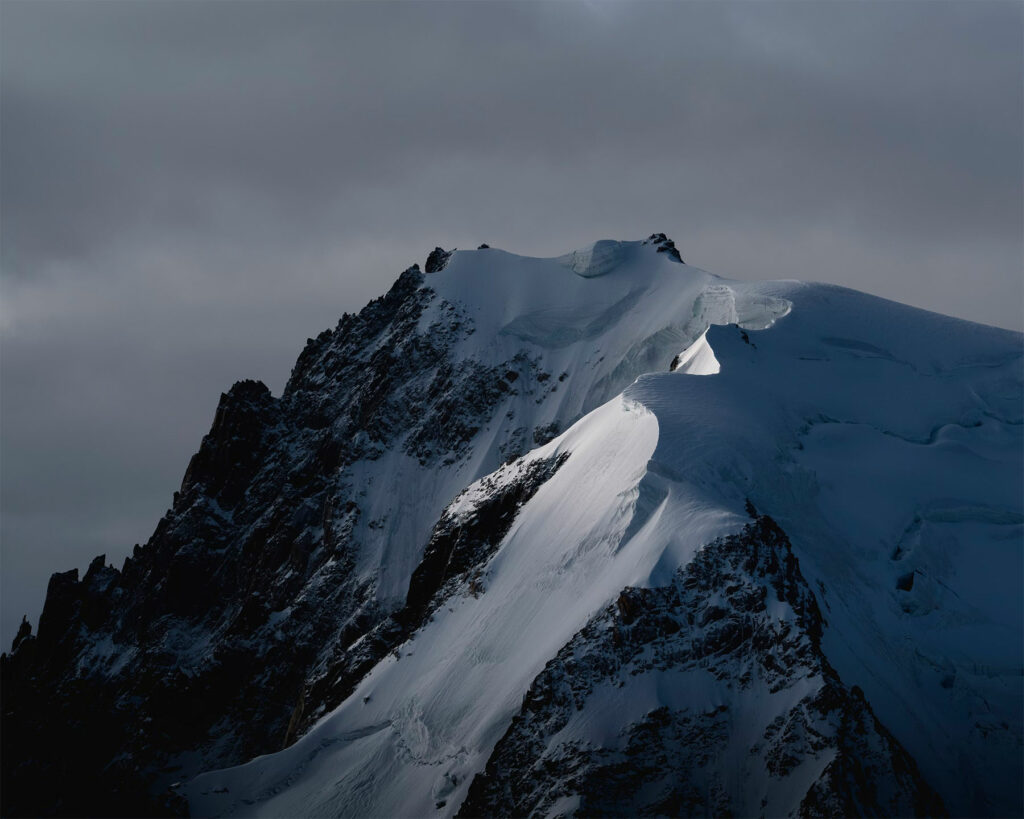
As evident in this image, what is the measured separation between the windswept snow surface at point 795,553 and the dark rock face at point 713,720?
1.69 metres

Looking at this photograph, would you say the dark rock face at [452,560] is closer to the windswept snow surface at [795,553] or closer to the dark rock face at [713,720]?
the windswept snow surface at [795,553]

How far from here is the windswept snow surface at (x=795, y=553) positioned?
456 ft

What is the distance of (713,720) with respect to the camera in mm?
127688

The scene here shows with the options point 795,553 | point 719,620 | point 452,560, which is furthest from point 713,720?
point 452,560

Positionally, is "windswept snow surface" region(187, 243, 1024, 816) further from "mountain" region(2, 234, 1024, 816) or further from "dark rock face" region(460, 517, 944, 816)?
"dark rock face" region(460, 517, 944, 816)

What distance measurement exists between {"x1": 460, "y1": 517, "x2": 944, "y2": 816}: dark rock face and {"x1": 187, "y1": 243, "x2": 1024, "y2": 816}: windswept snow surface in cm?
169

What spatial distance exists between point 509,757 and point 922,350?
231 feet

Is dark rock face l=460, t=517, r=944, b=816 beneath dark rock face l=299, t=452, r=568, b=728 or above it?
beneath

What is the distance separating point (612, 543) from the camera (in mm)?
145500

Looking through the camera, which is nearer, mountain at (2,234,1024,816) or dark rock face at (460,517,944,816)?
dark rock face at (460,517,944,816)

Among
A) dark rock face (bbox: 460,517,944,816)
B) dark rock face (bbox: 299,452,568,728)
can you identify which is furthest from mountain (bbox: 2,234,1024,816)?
dark rock face (bbox: 299,452,568,728)

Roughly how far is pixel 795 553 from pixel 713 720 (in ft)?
71.4

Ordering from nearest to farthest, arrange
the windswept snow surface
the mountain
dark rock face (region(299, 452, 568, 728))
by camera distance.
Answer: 1. the mountain
2. the windswept snow surface
3. dark rock face (region(299, 452, 568, 728))

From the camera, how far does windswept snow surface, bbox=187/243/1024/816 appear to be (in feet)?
456
